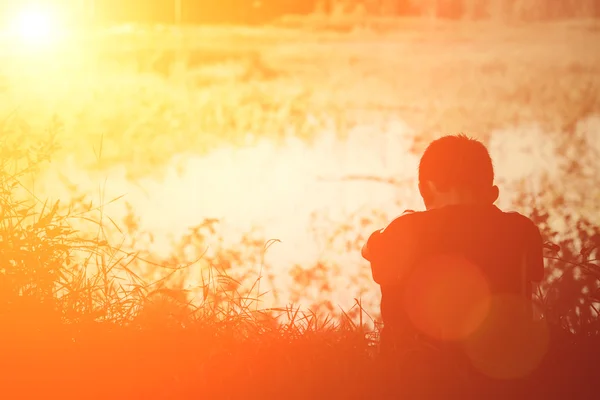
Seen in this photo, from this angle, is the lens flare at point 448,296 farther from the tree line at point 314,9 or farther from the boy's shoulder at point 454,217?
the tree line at point 314,9

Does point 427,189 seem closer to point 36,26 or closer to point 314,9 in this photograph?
point 36,26

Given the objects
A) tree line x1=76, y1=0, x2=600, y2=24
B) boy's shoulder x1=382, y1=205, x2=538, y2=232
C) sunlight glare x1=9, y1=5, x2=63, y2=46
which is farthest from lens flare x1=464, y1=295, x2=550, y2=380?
tree line x1=76, y1=0, x2=600, y2=24

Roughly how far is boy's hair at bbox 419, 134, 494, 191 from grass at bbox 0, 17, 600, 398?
1.70 feet

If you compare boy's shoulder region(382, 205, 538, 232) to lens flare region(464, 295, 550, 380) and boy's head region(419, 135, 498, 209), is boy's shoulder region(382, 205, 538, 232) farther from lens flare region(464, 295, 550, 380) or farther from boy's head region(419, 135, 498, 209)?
lens flare region(464, 295, 550, 380)

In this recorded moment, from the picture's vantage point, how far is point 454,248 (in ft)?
10.9

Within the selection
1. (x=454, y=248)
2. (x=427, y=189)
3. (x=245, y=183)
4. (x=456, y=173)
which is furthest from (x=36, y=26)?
(x=454, y=248)

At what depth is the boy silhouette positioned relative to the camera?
10.9ft

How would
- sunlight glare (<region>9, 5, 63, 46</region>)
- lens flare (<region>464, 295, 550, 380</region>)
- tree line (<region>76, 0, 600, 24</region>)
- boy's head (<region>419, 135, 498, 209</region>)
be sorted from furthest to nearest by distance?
tree line (<region>76, 0, 600, 24</region>) < sunlight glare (<region>9, 5, 63, 46</region>) < boy's head (<region>419, 135, 498, 209</region>) < lens flare (<region>464, 295, 550, 380</region>)

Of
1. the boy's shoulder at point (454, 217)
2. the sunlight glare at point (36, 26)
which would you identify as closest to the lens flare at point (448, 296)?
the boy's shoulder at point (454, 217)

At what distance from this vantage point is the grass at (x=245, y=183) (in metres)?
3.41

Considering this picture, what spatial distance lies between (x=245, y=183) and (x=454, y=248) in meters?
2.64

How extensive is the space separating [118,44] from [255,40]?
132 cm

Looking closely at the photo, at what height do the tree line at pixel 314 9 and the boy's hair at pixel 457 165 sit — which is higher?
the tree line at pixel 314 9

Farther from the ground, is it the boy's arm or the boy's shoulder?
the boy's shoulder
